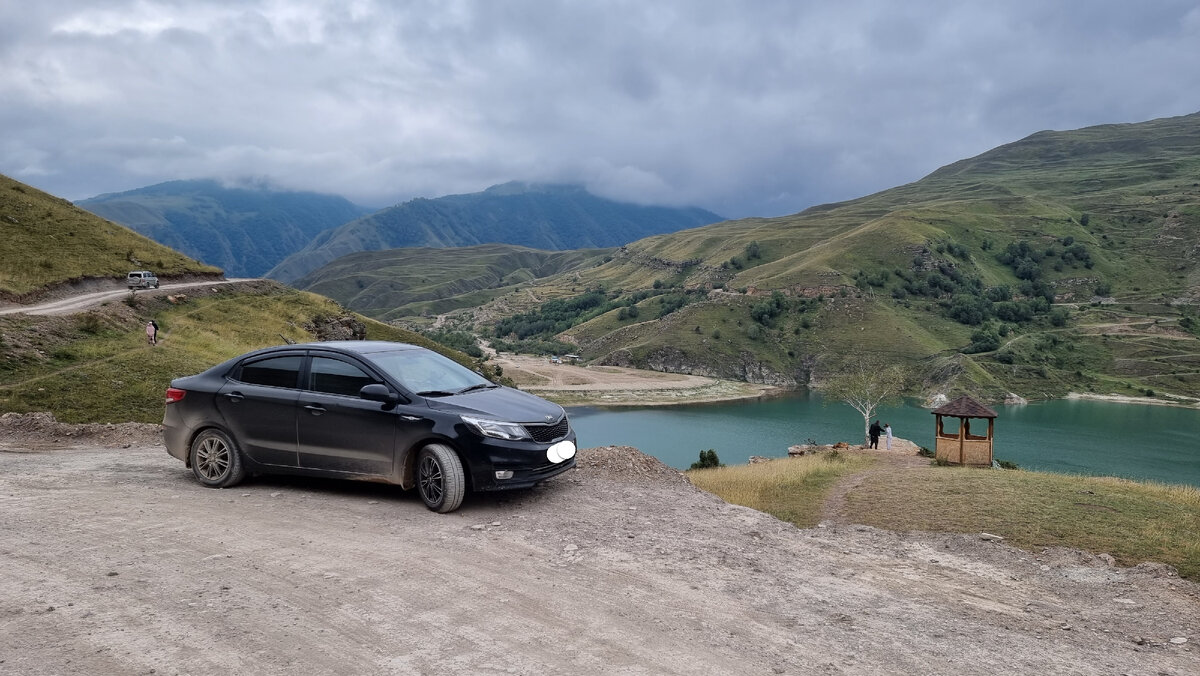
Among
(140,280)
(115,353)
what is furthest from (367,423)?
(140,280)

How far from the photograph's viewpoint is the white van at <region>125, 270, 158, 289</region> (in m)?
43.8

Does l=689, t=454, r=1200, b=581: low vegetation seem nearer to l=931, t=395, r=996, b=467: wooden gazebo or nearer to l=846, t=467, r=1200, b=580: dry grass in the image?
l=846, t=467, r=1200, b=580: dry grass

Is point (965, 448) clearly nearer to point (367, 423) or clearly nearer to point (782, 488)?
point (782, 488)

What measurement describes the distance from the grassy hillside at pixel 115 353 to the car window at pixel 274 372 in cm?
1072

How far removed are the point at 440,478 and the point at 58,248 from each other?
50.9 meters

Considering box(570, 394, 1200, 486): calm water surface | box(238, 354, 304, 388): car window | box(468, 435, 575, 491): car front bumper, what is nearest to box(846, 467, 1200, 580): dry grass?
box(468, 435, 575, 491): car front bumper

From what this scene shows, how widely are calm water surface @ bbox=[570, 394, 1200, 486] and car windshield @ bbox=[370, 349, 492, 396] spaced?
54.4 m

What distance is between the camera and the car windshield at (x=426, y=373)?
29.5ft

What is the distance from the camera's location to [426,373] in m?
9.41

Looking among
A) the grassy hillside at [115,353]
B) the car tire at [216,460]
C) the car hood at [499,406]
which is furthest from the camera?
the grassy hillside at [115,353]

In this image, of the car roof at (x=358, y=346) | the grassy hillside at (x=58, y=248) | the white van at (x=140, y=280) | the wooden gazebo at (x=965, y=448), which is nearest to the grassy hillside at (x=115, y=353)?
the white van at (x=140, y=280)

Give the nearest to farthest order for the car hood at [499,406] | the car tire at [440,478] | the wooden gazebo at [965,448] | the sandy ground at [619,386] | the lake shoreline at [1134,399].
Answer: the car tire at [440,478] → the car hood at [499,406] → the wooden gazebo at [965,448] → the lake shoreline at [1134,399] → the sandy ground at [619,386]

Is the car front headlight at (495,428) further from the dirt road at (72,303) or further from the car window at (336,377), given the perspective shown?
the dirt road at (72,303)

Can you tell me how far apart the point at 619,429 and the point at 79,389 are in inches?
2811
